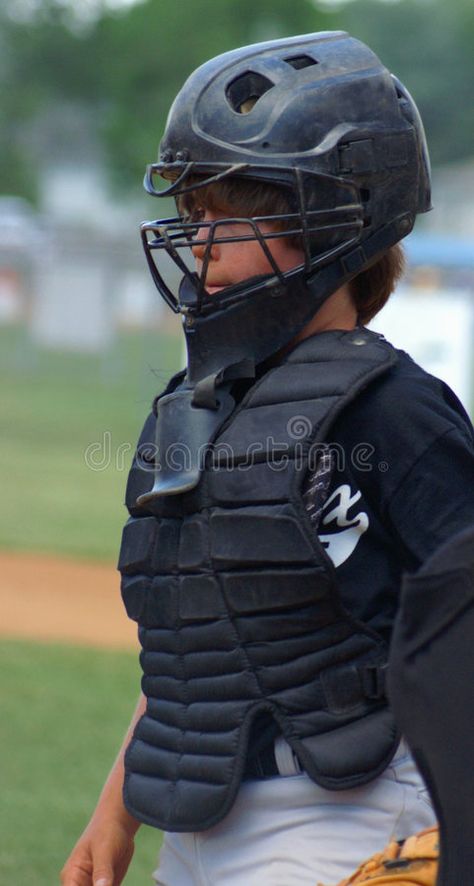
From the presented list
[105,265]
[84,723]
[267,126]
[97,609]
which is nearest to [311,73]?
[267,126]

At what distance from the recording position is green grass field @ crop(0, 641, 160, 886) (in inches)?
169

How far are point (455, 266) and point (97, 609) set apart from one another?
15.9m

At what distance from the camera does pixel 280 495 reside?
1.87 m

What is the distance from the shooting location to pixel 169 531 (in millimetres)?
2016

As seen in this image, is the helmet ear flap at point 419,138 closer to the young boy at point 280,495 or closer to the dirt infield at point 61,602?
the young boy at point 280,495

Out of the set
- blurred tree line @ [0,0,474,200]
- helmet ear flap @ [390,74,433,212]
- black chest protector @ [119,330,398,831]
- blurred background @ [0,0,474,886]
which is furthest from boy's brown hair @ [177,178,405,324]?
blurred tree line @ [0,0,474,200]

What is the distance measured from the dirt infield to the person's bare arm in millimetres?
5215

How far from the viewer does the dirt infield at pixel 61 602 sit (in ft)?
24.7

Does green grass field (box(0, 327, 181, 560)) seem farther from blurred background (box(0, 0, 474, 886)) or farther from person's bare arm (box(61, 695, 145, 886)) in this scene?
person's bare arm (box(61, 695, 145, 886))

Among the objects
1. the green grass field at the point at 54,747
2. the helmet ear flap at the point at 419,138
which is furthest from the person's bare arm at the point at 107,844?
the green grass field at the point at 54,747

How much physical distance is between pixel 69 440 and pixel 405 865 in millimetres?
15578

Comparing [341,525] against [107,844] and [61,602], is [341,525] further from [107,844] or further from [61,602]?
[61,602]

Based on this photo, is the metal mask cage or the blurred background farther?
the blurred background

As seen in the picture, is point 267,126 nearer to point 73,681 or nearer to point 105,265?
point 73,681
